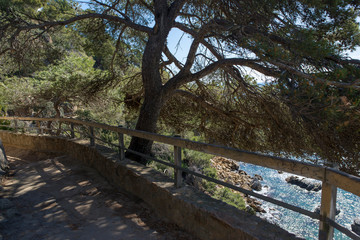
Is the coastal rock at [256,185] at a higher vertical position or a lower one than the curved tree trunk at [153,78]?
lower

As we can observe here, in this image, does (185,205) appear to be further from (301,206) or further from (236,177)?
(236,177)

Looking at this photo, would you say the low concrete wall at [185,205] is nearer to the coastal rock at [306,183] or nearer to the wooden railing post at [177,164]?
the wooden railing post at [177,164]

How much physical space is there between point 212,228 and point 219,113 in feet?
15.2

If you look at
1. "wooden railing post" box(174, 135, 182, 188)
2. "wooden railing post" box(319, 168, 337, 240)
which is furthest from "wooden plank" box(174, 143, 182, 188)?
"wooden railing post" box(319, 168, 337, 240)

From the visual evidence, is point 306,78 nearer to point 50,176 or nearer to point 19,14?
point 50,176

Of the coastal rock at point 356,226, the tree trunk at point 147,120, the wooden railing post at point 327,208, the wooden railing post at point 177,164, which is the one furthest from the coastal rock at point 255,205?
the wooden railing post at point 327,208

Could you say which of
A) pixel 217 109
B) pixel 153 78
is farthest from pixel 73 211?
pixel 217 109

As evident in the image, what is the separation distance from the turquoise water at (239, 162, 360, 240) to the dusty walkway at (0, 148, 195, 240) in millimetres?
14732

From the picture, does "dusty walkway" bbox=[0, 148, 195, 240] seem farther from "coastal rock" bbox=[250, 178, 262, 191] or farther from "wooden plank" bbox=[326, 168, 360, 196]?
"coastal rock" bbox=[250, 178, 262, 191]

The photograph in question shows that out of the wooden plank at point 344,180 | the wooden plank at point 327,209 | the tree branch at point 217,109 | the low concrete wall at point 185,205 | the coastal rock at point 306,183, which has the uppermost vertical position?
the tree branch at point 217,109

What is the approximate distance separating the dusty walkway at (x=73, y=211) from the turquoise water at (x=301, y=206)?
1473 centimetres

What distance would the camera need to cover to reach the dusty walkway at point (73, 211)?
3.04m

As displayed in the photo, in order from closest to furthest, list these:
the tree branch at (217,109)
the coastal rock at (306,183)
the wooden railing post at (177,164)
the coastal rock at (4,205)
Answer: the wooden railing post at (177,164) < the coastal rock at (4,205) < the tree branch at (217,109) < the coastal rock at (306,183)

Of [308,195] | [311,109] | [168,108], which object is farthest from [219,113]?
[308,195]
